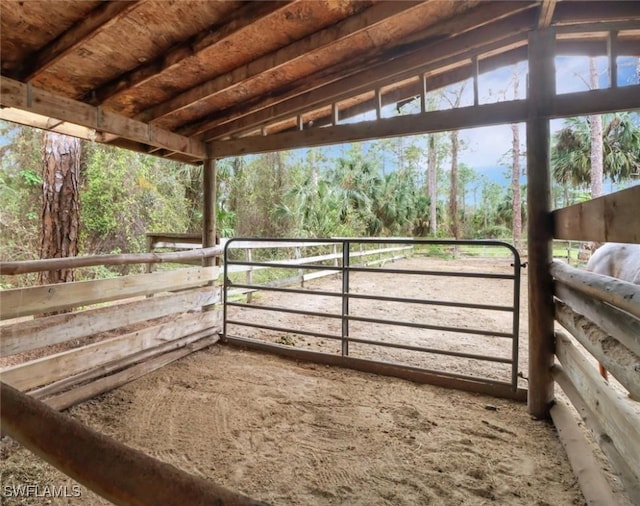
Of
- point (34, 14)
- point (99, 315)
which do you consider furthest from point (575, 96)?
point (99, 315)

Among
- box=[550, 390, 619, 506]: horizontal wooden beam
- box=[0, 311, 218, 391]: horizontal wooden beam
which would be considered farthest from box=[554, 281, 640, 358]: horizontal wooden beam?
box=[0, 311, 218, 391]: horizontal wooden beam

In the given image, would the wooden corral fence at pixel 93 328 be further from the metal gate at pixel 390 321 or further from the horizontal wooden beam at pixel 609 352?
the horizontal wooden beam at pixel 609 352

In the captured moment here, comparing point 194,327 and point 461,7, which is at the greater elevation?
point 461,7

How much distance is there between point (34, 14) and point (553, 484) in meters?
3.47

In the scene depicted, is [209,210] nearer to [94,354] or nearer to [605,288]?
[94,354]

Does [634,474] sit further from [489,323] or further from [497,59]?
[489,323]

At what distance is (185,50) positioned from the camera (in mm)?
2100

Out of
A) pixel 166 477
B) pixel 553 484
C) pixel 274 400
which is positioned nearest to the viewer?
pixel 166 477

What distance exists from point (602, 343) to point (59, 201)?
486 centimetres

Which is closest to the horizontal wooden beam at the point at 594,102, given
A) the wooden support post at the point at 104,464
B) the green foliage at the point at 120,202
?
the wooden support post at the point at 104,464

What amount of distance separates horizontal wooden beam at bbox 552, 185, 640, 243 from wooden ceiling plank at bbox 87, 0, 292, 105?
1713 millimetres

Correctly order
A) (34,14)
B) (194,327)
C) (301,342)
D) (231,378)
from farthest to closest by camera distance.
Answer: (301,342) < (194,327) < (231,378) < (34,14)

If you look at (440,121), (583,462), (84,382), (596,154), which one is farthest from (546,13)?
(596,154)

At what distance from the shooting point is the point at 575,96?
2.06 meters
